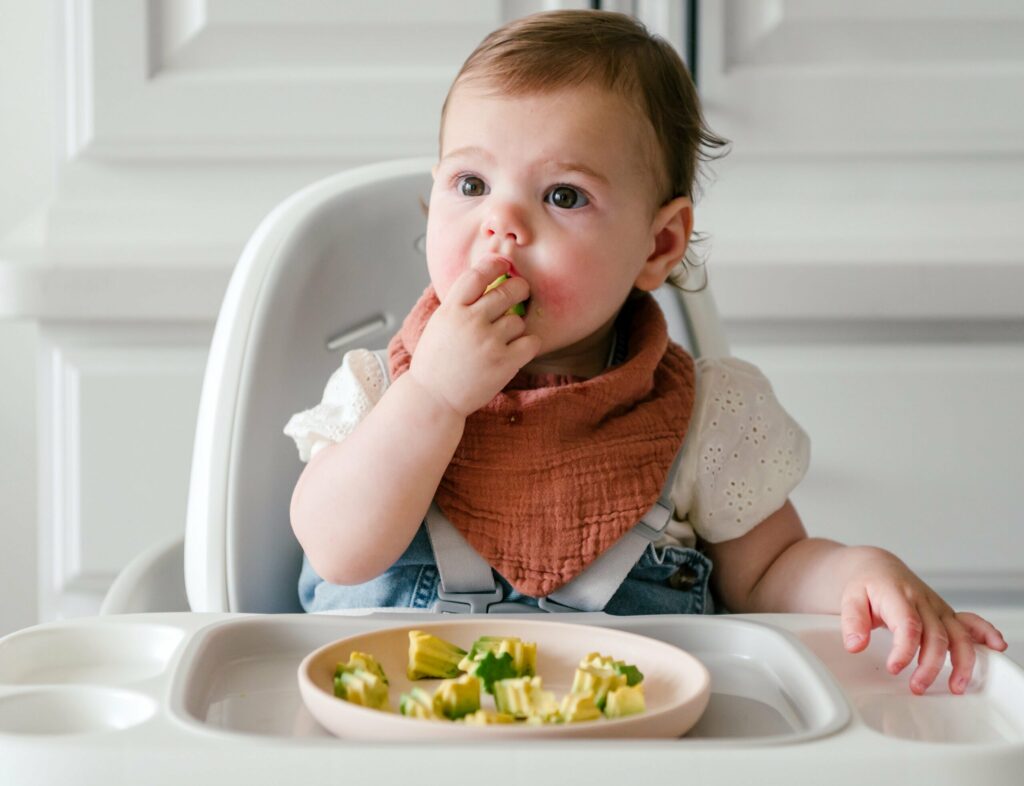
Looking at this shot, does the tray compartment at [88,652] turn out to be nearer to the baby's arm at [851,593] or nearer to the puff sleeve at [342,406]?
the puff sleeve at [342,406]

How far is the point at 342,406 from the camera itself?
2.72 ft

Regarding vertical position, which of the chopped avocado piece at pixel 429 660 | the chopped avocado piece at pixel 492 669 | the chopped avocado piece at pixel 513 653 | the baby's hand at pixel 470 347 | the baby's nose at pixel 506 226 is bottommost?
the chopped avocado piece at pixel 429 660

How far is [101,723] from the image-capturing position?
529 mm

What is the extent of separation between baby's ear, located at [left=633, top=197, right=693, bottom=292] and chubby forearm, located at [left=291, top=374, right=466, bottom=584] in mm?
221

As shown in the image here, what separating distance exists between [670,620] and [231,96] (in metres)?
0.85

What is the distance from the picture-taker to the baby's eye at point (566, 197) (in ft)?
2.58

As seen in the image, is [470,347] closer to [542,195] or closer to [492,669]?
[542,195]

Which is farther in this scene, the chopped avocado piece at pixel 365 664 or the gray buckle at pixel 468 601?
the gray buckle at pixel 468 601

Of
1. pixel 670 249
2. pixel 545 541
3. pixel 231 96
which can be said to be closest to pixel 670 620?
pixel 545 541

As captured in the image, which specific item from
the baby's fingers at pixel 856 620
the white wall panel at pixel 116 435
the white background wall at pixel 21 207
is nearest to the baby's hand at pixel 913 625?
the baby's fingers at pixel 856 620

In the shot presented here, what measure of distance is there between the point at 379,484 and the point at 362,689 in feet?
0.77

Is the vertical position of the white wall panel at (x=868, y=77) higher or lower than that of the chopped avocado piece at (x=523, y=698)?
higher

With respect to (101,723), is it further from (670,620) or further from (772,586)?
(772,586)

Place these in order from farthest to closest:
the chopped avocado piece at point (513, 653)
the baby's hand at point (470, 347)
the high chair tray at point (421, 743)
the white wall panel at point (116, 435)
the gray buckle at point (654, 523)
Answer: the white wall panel at point (116, 435) < the gray buckle at point (654, 523) < the baby's hand at point (470, 347) < the chopped avocado piece at point (513, 653) < the high chair tray at point (421, 743)
